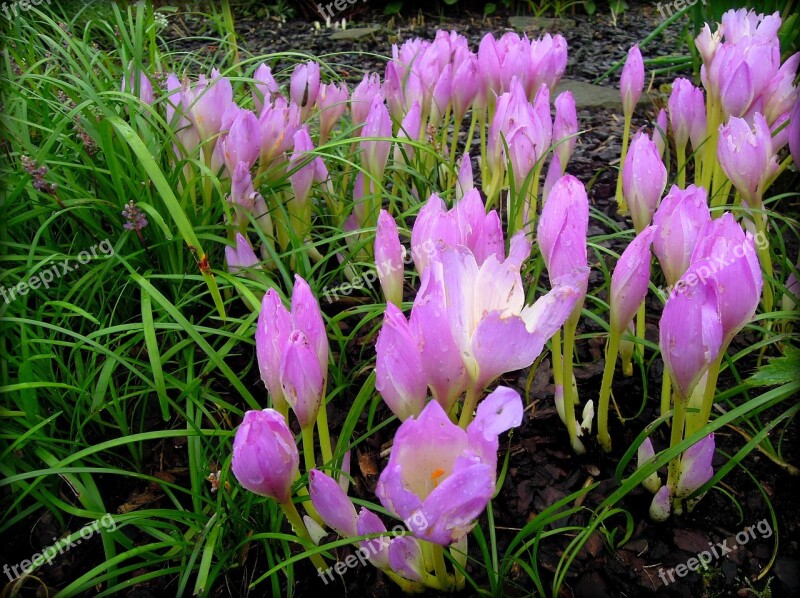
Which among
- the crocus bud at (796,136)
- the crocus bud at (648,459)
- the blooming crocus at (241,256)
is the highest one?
the crocus bud at (796,136)

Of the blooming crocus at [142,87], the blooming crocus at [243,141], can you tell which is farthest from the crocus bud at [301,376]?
the blooming crocus at [142,87]

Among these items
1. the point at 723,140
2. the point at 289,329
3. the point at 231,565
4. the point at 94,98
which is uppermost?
the point at 94,98

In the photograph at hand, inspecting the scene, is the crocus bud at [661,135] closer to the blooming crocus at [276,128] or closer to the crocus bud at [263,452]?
the blooming crocus at [276,128]

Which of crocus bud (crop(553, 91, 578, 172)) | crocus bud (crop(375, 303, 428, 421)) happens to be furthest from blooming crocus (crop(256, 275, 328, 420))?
crocus bud (crop(553, 91, 578, 172))

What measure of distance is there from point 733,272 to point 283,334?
0.71 metres

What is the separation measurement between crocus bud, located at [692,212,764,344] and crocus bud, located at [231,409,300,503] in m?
0.67

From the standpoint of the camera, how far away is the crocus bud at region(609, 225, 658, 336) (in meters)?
1.07

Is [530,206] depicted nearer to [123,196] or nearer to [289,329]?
[289,329]

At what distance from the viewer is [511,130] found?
63.3 inches

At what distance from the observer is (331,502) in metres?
0.99

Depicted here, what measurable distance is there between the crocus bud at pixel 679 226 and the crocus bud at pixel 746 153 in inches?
11.7

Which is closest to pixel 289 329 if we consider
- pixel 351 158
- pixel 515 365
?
pixel 515 365

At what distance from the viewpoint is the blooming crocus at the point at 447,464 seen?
0.79m

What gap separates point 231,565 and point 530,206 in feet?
3.90
